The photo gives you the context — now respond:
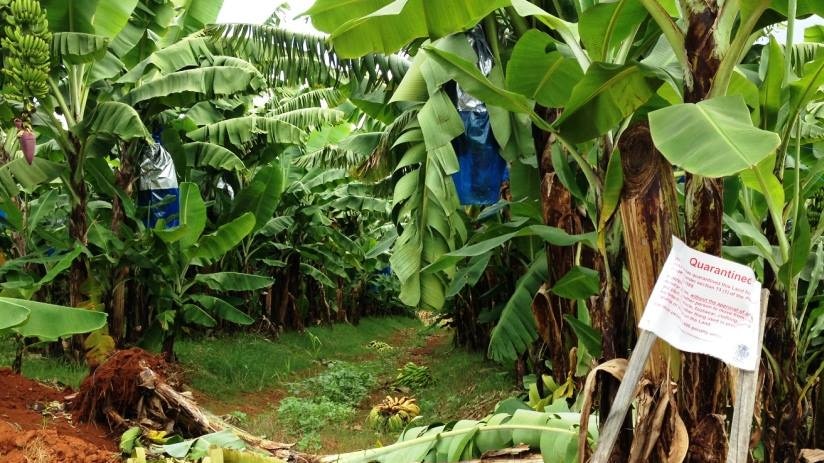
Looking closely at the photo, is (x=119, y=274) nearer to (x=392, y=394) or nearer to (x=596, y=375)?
(x=392, y=394)

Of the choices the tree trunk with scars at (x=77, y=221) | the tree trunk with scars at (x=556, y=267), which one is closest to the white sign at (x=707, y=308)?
the tree trunk with scars at (x=556, y=267)

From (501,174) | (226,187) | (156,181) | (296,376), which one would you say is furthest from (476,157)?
(226,187)

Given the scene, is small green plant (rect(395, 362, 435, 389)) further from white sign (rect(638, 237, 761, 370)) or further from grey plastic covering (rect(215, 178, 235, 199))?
white sign (rect(638, 237, 761, 370))

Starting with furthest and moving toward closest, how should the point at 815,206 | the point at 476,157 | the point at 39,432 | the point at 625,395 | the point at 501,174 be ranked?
the point at 501,174
the point at 476,157
the point at 815,206
the point at 39,432
the point at 625,395

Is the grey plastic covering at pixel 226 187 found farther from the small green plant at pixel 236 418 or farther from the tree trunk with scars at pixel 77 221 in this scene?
the small green plant at pixel 236 418

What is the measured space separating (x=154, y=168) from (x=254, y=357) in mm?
3167

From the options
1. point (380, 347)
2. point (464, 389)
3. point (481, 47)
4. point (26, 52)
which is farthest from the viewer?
point (380, 347)

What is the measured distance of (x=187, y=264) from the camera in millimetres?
7211

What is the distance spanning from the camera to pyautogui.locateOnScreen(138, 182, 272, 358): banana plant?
6551 mm

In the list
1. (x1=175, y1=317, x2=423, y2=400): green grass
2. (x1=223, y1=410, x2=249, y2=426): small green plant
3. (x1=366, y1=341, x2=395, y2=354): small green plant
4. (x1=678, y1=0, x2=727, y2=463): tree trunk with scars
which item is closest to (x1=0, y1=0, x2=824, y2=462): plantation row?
(x1=678, y1=0, x2=727, y2=463): tree trunk with scars

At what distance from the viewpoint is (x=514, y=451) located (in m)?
3.06

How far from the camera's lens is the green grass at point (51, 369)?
263 inches

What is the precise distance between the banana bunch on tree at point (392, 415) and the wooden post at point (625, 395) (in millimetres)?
4761

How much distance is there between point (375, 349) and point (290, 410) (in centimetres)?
709
